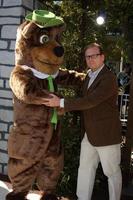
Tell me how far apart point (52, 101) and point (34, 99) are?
0.17 m

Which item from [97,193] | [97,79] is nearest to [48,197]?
[97,193]

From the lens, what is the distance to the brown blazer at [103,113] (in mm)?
4207

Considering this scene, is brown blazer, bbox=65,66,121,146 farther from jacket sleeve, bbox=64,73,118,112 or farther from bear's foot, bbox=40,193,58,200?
bear's foot, bbox=40,193,58,200

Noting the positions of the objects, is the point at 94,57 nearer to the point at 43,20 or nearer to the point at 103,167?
the point at 43,20

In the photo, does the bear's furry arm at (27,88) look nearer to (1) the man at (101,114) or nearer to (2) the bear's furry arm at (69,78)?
(1) the man at (101,114)

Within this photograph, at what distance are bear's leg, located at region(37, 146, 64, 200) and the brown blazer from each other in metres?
0.41

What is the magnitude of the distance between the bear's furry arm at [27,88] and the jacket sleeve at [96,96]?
258 mm

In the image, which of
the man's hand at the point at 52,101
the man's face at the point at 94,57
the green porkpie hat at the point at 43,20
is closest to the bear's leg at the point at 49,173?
the man's hand at the point at 52,101

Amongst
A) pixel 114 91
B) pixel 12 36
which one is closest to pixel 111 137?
pixel 114 91

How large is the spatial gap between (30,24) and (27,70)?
430 millimetres

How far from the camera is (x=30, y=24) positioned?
4148 mm

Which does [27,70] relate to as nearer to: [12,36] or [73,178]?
[12,36]

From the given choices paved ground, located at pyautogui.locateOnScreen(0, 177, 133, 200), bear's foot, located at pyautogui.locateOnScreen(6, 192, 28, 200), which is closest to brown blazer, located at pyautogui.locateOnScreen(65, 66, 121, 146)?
bear's foot, located at pyautogui.locateOnScreen(6, 192, 28, 200)

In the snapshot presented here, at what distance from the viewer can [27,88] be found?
405cm
